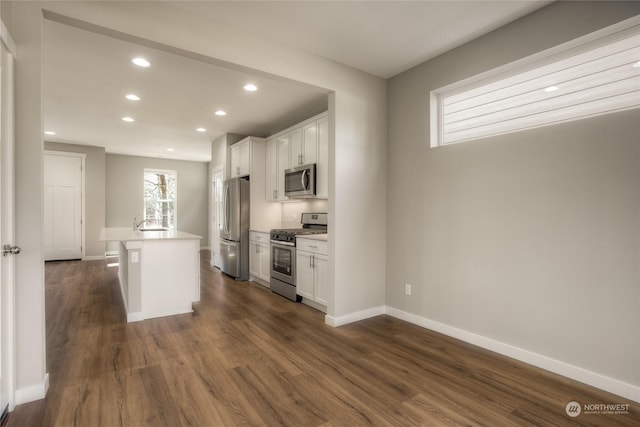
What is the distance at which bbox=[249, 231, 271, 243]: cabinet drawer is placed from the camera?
4934 mm

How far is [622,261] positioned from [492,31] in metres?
2.02

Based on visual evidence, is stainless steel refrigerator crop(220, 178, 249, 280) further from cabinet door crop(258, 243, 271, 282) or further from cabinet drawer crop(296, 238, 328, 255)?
cabinet drawer crop(296, 238, 328, 255)

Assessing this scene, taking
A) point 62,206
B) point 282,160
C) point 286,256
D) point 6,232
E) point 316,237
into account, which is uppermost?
point 282,160

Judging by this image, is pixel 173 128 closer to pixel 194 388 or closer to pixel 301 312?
pixel 301 312

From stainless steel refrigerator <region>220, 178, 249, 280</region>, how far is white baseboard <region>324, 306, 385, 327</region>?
95.6 inches

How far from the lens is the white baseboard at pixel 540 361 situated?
204 centimetres

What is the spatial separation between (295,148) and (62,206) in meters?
6.10

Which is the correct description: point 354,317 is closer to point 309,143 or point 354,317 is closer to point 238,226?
point 309,143

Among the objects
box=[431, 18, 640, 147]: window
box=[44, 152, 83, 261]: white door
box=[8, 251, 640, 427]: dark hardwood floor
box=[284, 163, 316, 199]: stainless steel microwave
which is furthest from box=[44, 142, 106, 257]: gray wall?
box=[431, 18, 640, 147]: window

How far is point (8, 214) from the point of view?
1831mm

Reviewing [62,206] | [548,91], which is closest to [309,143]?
[548,91]

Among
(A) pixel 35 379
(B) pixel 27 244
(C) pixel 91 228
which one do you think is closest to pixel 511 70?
(B) pixel 27 244

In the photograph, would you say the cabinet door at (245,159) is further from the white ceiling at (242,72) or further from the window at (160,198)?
the window at (160,198)

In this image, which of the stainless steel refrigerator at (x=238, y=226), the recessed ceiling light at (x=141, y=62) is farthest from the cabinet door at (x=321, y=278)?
the recessed ceiling light at (x=141, y=62)
